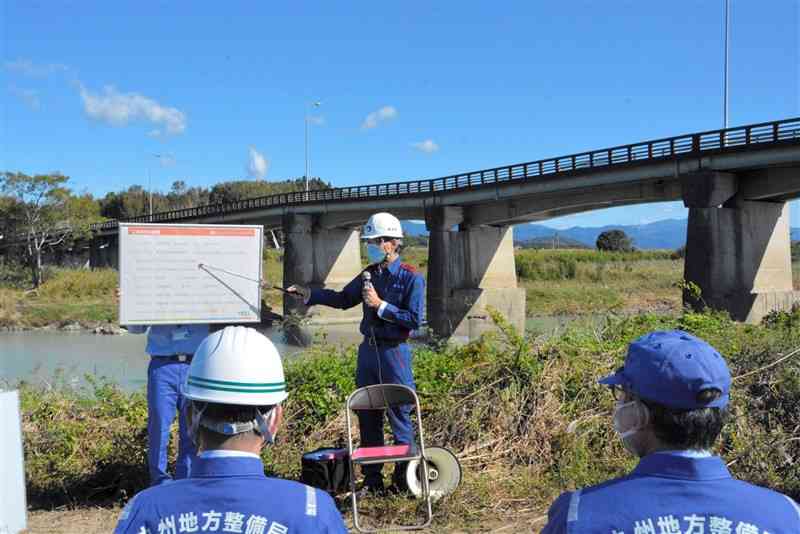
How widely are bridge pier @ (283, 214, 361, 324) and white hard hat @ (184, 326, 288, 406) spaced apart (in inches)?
1888

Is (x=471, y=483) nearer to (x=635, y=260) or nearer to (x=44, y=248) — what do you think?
(x=44, y=248)

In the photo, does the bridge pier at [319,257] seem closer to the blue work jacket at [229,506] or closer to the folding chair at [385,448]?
the folding chair at [385,448]

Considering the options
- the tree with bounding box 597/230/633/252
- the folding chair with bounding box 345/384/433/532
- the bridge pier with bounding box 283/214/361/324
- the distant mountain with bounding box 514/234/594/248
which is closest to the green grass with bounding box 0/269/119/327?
the bridge pier with bounding box 283/214/361/324

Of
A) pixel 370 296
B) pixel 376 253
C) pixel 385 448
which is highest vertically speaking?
pixel 376 253

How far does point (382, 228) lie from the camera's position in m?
5.77

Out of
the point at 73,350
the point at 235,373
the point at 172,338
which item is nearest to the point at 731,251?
the point at 172,338

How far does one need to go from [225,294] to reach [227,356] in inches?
153

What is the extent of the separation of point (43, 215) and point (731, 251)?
50642 millimetres

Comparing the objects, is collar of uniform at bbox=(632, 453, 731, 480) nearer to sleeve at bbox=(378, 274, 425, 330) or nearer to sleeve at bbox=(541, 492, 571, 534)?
sleeve at bbox=(541, 492, 571, 534)

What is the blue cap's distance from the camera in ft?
6.48

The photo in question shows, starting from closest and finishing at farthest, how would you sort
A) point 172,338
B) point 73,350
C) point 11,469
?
point 11,469 → point 172,338 → point 73,350

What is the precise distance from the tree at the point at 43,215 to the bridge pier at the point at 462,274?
30.1m

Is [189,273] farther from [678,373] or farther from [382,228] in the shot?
[678,373]

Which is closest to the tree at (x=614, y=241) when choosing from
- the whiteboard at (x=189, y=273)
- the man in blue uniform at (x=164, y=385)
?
the whiteboard at (x=189, y=273)
